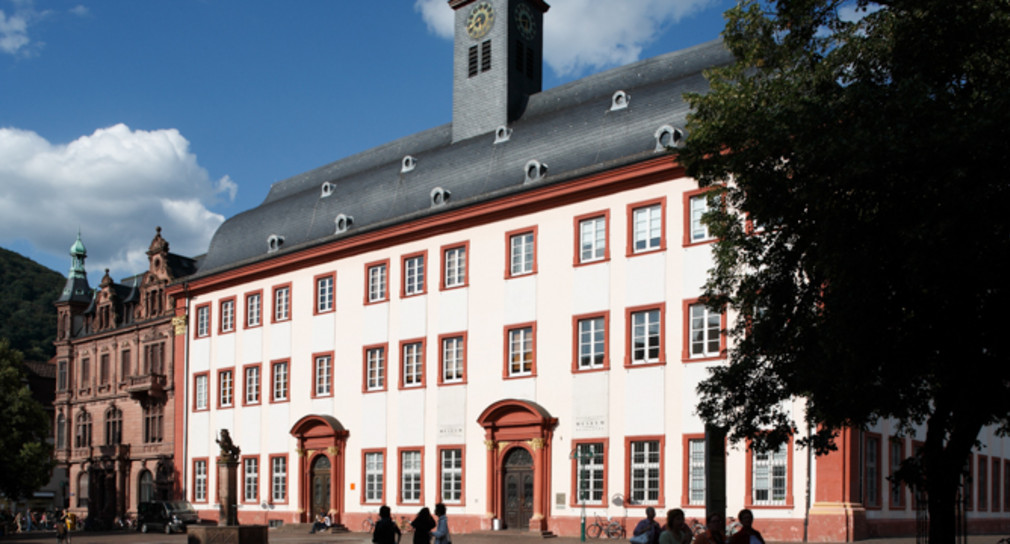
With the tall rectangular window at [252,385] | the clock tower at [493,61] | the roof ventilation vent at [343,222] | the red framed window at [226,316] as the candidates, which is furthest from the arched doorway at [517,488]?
the red framed window at [226,316]

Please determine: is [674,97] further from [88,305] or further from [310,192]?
[88,305]

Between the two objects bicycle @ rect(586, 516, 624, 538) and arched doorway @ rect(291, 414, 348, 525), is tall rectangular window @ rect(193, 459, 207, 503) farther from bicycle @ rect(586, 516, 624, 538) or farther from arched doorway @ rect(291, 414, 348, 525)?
bicycle @ rect(586, 516, 624, 538)

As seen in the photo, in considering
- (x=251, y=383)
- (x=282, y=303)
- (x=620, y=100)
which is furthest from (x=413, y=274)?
(x=251, y=383)

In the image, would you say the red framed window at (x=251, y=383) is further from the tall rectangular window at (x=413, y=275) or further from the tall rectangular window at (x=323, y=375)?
the tall rectangular window at (x=413, y=275)

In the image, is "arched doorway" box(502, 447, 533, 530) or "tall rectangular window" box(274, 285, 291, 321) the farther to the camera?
"tall rectangular window" box(274, 285, 291, 321)

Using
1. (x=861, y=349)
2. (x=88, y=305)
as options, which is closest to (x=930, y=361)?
(x=861, y=349)

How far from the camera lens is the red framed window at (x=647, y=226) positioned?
34.9m

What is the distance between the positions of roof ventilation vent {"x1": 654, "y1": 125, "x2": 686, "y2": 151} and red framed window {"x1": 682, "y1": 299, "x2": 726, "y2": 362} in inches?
195

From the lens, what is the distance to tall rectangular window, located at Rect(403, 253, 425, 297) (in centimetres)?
4250

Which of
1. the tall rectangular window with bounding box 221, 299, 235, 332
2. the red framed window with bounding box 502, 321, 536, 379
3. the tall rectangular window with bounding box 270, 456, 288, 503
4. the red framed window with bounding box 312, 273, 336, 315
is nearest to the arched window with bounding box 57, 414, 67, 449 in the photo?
the tall rectangular window with bounding box 221, 299, 235, 332

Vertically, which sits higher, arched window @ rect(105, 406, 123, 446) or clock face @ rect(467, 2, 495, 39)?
clock face @ rect(467, 2, 495, 39)

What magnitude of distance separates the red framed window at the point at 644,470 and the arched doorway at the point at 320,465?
13934 mm

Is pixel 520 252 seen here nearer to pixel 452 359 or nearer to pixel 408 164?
pixel 452 359

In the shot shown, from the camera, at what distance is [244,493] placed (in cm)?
4925
